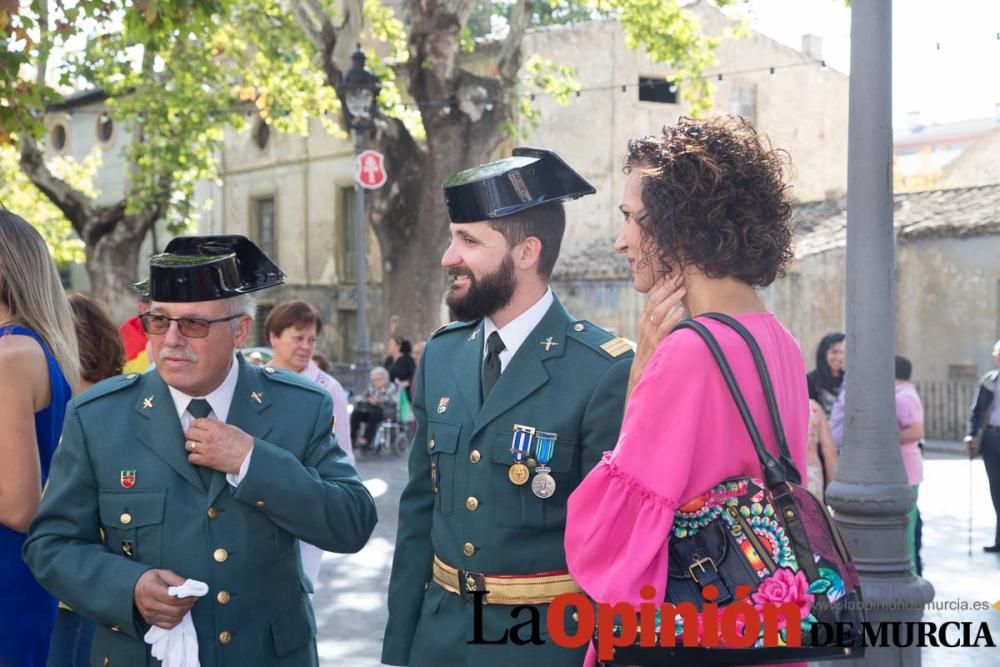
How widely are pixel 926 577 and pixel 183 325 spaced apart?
25.4 feet

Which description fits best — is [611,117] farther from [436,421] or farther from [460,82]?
[436,421]

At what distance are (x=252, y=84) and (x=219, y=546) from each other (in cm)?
1999

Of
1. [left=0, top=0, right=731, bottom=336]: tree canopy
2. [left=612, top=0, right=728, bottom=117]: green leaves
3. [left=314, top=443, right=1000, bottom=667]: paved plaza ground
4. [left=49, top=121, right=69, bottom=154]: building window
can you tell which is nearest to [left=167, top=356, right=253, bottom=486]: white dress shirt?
[left=314, top=443, right=1000, bottom=667]: paved plaza ground

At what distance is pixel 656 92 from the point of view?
28.8 metres

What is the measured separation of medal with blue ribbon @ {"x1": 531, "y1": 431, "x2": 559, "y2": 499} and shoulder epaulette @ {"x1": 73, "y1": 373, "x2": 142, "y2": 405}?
111 centimetres

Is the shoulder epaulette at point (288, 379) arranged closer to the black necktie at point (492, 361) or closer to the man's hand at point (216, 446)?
the man's hand at point (216, 446)

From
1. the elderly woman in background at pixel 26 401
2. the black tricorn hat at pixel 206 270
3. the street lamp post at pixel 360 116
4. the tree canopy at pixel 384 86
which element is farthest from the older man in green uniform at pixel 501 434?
the street lamp post at pixel 360 116

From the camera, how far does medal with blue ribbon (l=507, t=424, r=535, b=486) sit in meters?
3.29

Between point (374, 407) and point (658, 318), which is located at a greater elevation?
point (658, 318)

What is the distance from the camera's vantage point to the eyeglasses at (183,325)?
10.3 ft

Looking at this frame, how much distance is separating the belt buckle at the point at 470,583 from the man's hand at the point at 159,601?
73 cm

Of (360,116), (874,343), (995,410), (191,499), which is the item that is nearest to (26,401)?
(191,499)

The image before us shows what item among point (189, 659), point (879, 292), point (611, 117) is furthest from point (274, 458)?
point (611, 117)

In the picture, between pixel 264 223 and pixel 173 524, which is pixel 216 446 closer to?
pixel 173 524
